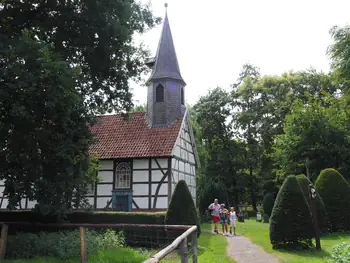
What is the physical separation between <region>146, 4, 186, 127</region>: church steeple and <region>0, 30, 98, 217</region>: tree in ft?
43.4

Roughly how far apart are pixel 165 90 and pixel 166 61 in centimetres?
258

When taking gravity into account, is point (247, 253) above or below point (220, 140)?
below

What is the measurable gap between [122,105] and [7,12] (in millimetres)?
5388

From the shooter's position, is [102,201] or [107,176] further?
[107,176]

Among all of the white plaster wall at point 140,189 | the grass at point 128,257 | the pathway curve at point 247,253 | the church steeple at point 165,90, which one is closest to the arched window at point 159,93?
the church steeple at point 165,90

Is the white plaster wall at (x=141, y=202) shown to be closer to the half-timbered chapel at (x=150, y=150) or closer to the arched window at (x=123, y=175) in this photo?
the half-timbered chapel at (x=150, y=150)

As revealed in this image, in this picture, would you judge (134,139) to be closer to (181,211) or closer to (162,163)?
(162,163)

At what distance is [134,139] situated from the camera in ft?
79.4

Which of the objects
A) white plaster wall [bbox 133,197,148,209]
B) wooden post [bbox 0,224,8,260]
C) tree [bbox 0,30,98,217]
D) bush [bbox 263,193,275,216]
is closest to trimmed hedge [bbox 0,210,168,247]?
tree [bbox 0,30,98,217]

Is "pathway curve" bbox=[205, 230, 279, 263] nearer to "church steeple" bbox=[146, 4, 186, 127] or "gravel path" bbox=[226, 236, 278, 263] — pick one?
"gravel path" bbox=[226, 236, 278, 263]

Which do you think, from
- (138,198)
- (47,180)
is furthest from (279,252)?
(138,198)

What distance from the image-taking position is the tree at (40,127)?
9648 millimetres

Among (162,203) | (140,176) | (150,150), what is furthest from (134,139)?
(162,203)

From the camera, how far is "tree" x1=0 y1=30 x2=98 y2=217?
31.7ft
